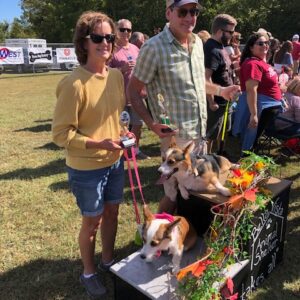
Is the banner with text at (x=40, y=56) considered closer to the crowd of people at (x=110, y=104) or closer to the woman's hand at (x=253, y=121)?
the woman's hand at (x=253, y=121)

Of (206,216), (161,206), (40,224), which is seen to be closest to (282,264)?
(206,216)

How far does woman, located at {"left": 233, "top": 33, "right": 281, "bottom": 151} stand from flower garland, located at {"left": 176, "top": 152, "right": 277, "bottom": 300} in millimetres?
1920

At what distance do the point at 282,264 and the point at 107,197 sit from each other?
1.71 meters

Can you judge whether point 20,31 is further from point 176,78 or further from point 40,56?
point 176,78

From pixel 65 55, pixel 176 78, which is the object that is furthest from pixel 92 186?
pixel 65 55

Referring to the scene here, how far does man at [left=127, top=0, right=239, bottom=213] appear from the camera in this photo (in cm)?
283

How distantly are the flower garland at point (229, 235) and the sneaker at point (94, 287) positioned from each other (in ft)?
3.32

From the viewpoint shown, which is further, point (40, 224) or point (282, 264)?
point (40, 224)

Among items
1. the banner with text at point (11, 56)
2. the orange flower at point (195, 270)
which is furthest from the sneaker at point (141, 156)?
the banner with text at point (11, 56)

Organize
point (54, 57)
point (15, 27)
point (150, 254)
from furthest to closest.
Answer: point (15, 27) < point (54, 57) < point (150, 254)

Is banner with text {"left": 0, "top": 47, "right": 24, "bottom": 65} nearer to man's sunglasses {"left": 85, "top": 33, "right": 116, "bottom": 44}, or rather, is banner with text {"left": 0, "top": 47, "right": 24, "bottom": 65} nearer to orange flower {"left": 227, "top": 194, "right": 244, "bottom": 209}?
man's sunglasses {"left": 85, "top": 33, "right": 116, "bottom": 44}

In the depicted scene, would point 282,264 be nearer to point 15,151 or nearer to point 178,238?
point 178,238

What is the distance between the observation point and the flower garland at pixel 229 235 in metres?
2.26

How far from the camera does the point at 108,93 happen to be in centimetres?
262
